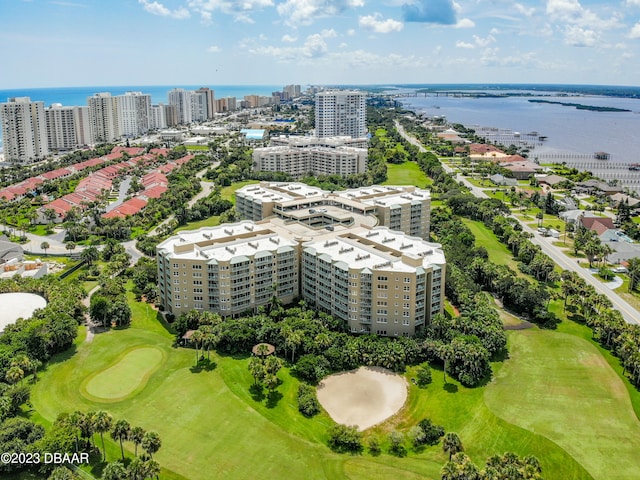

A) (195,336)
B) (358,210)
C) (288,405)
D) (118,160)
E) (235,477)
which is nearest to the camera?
(235,477)

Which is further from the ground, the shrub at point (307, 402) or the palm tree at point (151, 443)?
the palm tree at point (151, 443)

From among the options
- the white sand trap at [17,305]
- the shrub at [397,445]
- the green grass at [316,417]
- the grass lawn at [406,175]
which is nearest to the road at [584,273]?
the green grass at [316,417]

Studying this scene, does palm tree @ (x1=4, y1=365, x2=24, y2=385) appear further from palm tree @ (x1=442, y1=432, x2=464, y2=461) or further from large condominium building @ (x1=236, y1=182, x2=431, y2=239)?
large condominium building @ (x1=236, y1=182, x2=431, y2=239)

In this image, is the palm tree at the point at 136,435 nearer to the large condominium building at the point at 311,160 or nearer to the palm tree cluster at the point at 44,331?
the palm tree cluster at the point at 44,331

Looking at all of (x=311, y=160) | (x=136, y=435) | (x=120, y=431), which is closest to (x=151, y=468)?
(x=136, y=435)

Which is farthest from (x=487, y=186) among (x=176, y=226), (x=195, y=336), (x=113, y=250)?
(x=195, y=336)

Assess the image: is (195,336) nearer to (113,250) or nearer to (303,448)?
(303,448)

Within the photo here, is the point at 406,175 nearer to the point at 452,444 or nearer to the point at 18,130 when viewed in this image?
the point at 452,444
